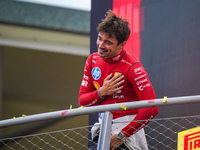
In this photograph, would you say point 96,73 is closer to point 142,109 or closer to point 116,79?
point 116,79

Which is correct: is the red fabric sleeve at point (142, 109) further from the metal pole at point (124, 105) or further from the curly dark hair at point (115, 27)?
the curly dark hair at point (115, 27)

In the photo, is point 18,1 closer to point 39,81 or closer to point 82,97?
point 39,81

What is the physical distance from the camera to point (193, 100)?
2.24 m

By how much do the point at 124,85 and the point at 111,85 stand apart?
0.32 feet

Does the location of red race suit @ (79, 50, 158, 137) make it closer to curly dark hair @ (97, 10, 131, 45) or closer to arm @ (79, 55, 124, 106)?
arm @ (79, 55, 124, 106)

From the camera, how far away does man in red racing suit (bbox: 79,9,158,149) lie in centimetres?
239

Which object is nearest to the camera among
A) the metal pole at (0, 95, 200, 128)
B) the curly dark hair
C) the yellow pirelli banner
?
the metal pole at (0, 95, 200, 128)

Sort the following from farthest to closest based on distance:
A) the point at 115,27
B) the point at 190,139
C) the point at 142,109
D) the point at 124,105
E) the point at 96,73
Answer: the point at 190,139 → the point at 96,73 → the point at 115,27 → the point at 142,109 → the point at 124,105

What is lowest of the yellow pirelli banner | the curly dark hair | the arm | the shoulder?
the yellow pirelli banner

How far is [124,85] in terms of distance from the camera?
2.49m

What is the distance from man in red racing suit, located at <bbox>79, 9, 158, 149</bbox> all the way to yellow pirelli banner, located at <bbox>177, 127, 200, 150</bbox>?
834 mm

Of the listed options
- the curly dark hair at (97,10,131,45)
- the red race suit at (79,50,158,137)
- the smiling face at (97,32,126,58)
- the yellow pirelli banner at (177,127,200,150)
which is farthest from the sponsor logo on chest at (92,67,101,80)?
the yellow pirelli banner at (177,127,200,150)

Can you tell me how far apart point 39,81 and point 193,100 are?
893 cm

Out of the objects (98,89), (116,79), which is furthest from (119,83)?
(98,89)
